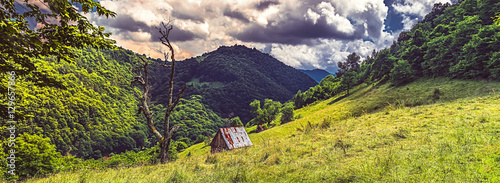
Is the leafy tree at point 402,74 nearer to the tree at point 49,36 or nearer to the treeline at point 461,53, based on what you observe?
the treeline at point 461,53

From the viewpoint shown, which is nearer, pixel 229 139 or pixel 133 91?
pixel 133 91

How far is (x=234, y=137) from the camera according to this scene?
3972cm

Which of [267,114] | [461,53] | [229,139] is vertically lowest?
[229,139]

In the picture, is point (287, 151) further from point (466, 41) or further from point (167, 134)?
point (466, 41)

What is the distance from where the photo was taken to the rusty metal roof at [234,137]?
37.8 metres

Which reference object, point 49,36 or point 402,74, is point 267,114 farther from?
point 49,36

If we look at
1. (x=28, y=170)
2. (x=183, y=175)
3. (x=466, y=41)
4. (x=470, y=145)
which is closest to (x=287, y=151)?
(x=183, y=175)

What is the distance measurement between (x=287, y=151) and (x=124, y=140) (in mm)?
175644

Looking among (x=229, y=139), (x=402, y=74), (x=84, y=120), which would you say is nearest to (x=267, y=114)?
(x=229, y=139)

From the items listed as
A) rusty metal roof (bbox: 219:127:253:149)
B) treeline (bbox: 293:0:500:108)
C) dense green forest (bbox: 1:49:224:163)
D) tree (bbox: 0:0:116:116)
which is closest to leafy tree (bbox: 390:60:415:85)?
treeline (bbox: 293:0:500:108)

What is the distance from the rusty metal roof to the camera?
3784 cm

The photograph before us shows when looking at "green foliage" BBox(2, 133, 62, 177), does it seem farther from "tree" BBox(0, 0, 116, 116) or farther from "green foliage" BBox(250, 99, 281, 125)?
"green foliage" BBox(250, 99, 281, 125)

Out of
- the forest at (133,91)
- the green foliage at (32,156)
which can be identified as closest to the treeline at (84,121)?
the forest at (133,91)

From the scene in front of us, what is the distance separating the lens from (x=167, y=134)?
1280cm
